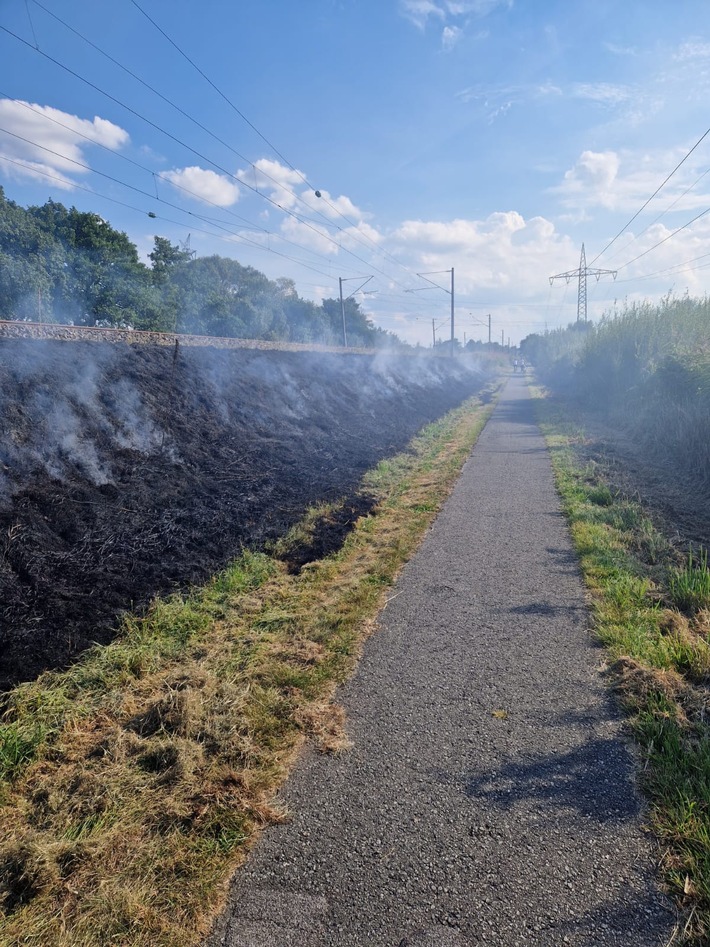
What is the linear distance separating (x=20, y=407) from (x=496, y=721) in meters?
9.16

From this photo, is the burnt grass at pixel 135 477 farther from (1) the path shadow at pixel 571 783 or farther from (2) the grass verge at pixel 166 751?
(1) the path shadow at pixel 571 783

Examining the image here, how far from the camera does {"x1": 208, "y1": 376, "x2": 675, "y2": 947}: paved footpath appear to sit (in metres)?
2.11

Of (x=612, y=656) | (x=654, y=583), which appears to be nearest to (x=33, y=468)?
(x=612, y=656)

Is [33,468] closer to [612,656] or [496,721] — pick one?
[496,721]

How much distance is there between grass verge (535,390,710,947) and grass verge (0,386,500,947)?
1867 millimetres

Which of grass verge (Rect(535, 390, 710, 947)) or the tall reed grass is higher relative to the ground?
the tall reed grass

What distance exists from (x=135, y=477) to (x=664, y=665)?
8.23 m

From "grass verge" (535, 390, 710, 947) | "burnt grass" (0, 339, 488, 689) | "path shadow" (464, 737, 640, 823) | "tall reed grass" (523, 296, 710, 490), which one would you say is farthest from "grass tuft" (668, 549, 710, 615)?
"tall reed grass" (523, 296, 710, 490)

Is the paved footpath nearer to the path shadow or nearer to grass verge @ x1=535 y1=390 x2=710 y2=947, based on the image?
the path shadow

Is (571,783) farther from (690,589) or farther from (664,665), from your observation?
(690,589)

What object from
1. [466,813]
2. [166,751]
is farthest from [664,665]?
[166,751]

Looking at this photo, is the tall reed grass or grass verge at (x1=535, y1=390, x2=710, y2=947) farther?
the tall reed grass

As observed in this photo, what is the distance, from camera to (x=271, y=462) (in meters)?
11.7

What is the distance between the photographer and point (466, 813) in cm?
262
